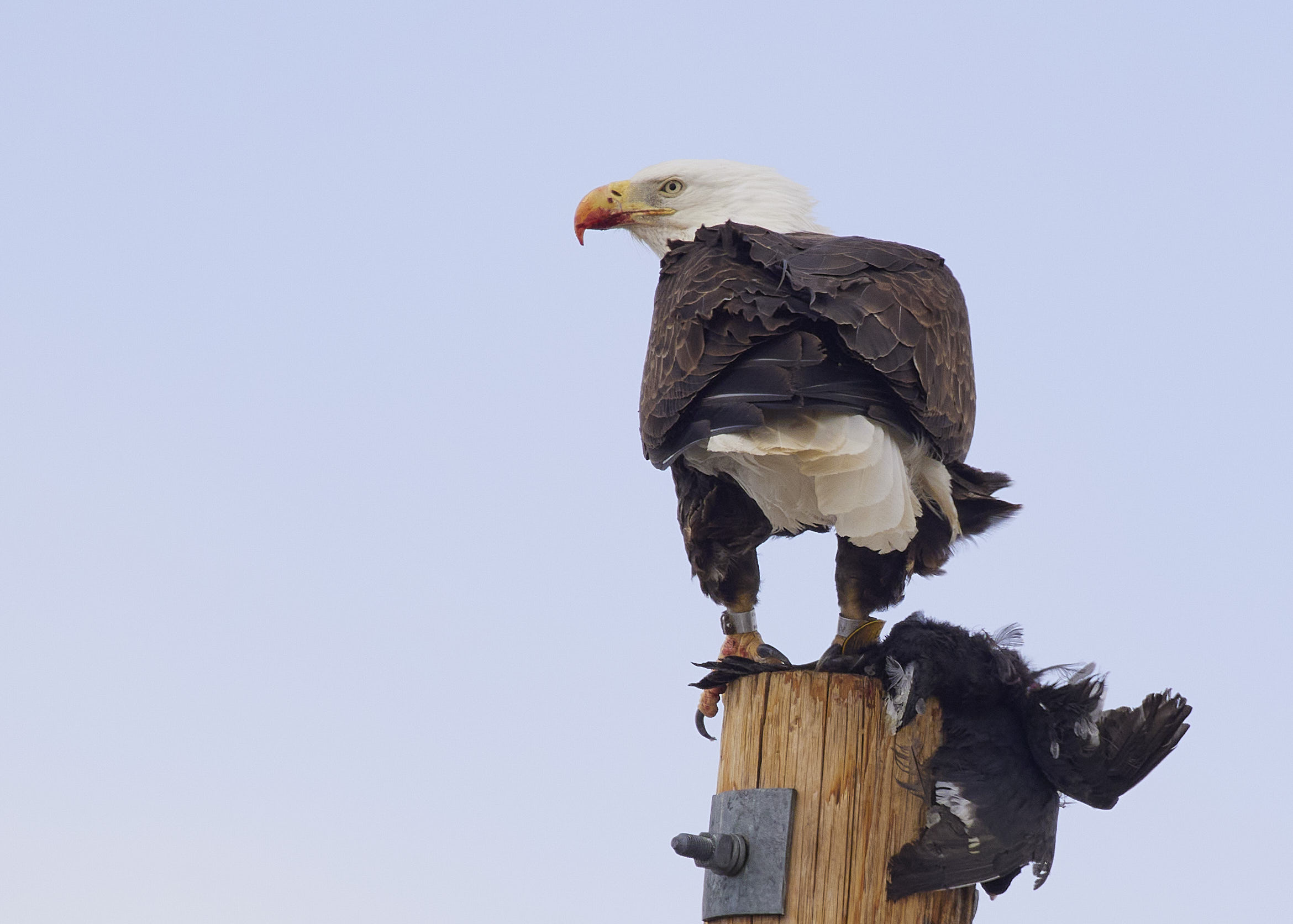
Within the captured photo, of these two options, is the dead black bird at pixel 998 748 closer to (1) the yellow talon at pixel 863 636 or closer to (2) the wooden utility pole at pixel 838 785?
(2) the wooden utility pole at pixel 838 785

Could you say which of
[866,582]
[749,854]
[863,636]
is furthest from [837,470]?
[749,854]

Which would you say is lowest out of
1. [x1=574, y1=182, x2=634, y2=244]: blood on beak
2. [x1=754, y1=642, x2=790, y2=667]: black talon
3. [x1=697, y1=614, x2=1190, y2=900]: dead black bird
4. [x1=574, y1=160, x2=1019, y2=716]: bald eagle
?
[x1=697, y1=614, x2=1190, y2=900]: dead black bird

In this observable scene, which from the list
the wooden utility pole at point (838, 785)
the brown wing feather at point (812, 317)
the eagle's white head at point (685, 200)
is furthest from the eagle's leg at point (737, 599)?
the eagle's white head at point (685, 200)

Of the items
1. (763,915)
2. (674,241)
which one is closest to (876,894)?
(763,915)

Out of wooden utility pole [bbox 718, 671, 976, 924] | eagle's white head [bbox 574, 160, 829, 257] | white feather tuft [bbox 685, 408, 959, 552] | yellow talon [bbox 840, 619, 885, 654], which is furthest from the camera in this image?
eagle's white head [bbox 574, 160, 829, 257]

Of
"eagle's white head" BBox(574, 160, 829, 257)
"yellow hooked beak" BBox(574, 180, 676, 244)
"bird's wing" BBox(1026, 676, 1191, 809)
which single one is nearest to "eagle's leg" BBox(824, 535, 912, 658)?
"bird's wing" BBox(1026, 676, 1191, 809)

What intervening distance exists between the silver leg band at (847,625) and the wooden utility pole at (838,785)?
3.22 ft

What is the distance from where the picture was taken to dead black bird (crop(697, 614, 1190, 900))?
3.13 metres

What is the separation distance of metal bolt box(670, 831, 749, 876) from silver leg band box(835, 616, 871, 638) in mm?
1198

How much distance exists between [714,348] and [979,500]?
1.24 meters

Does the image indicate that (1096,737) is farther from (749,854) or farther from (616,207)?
(616,207)

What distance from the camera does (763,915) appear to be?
3.14 metres

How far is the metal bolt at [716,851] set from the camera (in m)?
3.19

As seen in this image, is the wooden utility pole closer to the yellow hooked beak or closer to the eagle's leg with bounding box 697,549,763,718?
the eagle's leg with bounding box 697,549,763,718
